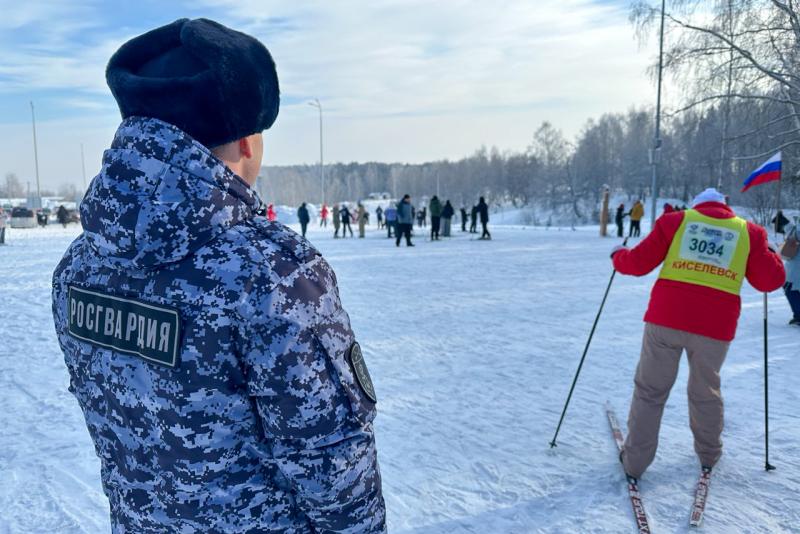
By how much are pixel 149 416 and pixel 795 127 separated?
1951 centimetres

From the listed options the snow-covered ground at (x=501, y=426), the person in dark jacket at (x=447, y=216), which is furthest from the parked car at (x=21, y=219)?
the snow-covered ground at (x=501, y=426)

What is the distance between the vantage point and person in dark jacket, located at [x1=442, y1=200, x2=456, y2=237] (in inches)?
856

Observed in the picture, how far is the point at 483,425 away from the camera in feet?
14.1

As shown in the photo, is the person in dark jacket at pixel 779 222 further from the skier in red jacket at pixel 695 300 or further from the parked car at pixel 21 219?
the parked car at pixel 21 219

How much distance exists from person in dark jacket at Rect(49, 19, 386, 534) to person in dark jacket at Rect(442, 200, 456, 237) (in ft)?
67.5

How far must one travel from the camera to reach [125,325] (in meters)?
1.16

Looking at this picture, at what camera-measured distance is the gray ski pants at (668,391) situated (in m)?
3.26

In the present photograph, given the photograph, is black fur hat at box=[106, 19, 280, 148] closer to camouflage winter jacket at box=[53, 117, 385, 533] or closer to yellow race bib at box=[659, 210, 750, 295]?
camouflage winter jacket at box=[53, 117, 385, 533]

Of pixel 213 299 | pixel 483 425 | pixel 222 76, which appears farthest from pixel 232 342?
pixel 483 425

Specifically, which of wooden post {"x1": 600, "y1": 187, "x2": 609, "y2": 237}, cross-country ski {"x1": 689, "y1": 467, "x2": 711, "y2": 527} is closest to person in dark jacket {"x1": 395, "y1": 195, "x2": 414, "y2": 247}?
wooden post {"x1": 600, "y1": 187, "x2": 609, "y2": 237}

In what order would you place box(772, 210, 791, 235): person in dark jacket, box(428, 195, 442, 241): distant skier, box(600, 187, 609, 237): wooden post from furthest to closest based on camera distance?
1. box(600, 187, 609, 237): wooden post
2. box(428, 195, 442, 241): distant skier
3. box(772, 210, 791, 235): person in dark jacket

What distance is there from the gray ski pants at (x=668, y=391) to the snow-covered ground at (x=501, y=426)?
209mm

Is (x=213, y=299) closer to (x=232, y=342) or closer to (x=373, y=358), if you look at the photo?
(x=232, y=342)

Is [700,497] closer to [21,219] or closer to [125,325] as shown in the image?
[125,325]
